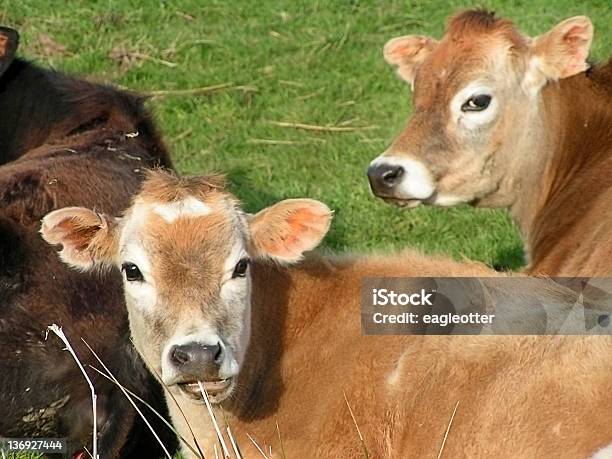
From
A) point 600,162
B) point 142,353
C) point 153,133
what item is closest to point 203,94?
point 153,133

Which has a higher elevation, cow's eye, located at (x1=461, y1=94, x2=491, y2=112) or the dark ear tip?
cow's eye, located at (x1=461, y1=94, x2=491, y2=112)

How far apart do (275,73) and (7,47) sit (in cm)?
331

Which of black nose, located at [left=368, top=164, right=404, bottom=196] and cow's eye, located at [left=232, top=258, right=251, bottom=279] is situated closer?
cow's eye, located at [left=232, top=258, right=251, bottom=279]

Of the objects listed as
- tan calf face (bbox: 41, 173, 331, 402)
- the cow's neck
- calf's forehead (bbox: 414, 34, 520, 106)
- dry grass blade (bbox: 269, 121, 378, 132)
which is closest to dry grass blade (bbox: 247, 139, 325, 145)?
dry grass blade (bbox: 269, 121, 378, 132)

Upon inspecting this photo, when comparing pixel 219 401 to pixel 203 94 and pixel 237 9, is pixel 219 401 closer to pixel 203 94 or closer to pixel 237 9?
pixel 203 94

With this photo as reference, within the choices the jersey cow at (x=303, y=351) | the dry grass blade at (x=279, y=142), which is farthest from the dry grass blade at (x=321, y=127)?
the jersey cow at (x=303, y=351)

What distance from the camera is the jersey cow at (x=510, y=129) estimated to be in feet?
26.7

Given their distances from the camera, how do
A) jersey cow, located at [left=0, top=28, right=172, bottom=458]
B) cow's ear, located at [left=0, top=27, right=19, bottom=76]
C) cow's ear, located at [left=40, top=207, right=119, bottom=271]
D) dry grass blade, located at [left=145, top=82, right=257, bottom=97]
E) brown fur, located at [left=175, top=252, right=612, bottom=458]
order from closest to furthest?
brown fur, located at [left=175, top=252, right=612, bottom=458] < cow's ear, located at [left=40, top=207, right=119, bottom=271] < jersey cow, located at [left=0, top=28, right=172, bottom=458] < cow's ear, located at [left=0, top=27, right=19, bottom=76] < dry grass blade, located at [left=145, top=82, right=257, bottom=97]

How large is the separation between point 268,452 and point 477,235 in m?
4.22

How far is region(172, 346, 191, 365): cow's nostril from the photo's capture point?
5574mm

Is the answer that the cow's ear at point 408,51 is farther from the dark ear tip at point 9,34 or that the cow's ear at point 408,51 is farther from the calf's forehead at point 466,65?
the dark ear tip at point 9,34

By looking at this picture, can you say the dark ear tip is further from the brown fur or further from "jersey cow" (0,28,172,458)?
the brown fur

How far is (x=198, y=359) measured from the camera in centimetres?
555

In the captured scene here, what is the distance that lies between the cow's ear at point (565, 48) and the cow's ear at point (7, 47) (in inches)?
154
